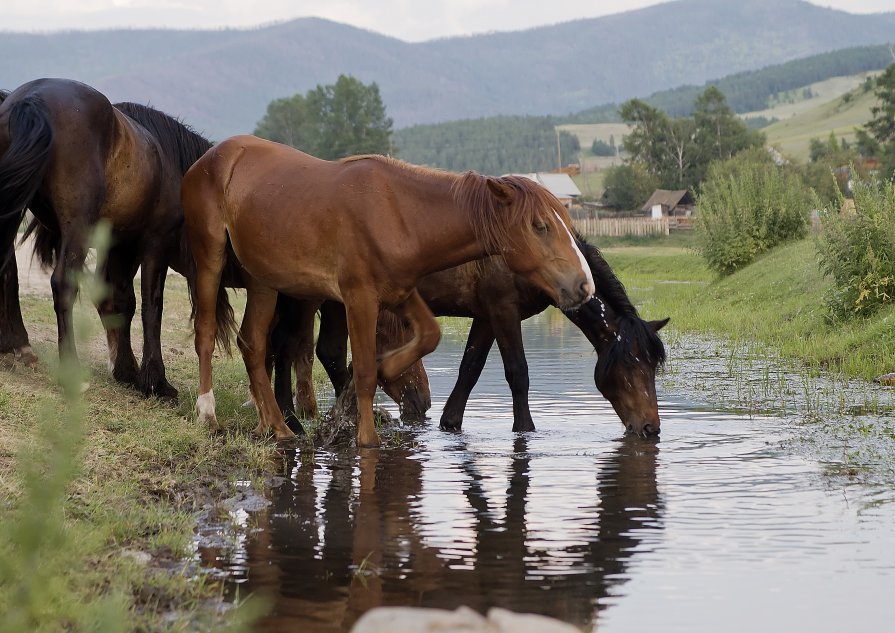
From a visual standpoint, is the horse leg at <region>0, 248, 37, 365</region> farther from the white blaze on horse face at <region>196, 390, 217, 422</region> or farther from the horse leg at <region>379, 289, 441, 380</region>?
the horse leg at <region>379, 289, 441, 380</region>

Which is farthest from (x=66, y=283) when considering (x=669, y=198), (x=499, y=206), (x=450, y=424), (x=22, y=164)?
(x=669, y=198)

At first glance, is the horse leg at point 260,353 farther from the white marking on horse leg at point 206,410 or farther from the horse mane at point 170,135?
the horse mane at point 170,135

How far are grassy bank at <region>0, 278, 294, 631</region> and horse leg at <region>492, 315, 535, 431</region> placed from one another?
2075 millimetres

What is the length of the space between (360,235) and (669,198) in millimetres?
79662

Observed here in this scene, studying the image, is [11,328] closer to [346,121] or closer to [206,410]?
[206,410]

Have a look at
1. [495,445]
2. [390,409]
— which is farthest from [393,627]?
[390,409]

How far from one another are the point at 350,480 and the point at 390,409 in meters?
3.67

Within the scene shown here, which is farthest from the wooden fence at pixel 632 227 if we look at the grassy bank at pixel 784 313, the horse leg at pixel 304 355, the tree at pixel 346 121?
the horse leg at pixel 304 355

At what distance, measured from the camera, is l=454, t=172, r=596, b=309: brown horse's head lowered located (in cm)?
785

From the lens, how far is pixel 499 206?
26.2 ft

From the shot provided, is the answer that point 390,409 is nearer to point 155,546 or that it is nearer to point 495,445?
point 495,445

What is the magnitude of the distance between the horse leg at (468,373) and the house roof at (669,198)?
7680 centimetres

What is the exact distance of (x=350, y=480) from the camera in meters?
7.64

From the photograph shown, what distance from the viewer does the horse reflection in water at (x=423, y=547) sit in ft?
16.3
